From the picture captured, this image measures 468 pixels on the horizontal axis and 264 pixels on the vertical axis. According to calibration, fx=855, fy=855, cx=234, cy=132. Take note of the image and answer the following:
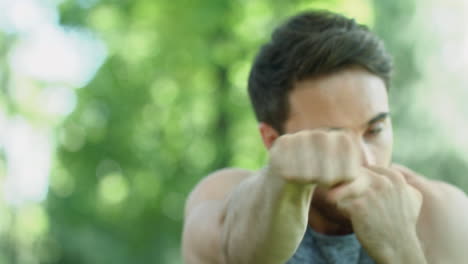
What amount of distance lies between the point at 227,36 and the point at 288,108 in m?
7.28

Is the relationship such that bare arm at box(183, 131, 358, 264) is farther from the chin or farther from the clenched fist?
the chin

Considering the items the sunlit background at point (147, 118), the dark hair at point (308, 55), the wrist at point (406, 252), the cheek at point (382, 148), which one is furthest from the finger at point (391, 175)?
the sunlit background at point (147, 118)

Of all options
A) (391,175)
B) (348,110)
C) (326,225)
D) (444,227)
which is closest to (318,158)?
(391,175)

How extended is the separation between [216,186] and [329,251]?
0.36m

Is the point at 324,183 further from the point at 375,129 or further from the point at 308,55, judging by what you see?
the point at 308,55

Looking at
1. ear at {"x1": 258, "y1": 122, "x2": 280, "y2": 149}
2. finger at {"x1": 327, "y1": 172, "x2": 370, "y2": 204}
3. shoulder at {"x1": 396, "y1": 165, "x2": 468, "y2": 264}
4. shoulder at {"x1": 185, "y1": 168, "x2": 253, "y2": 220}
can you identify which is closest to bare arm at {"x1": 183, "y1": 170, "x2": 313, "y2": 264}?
finger at {"x1": 327, "y1": 172, "x2": 370, "y2": 204}

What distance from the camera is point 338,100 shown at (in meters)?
2.04

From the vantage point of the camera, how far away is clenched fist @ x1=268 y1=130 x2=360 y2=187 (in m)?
1.42

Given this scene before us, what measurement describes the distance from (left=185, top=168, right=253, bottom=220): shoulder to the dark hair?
0.18 m

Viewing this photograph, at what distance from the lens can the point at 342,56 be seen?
213 cm

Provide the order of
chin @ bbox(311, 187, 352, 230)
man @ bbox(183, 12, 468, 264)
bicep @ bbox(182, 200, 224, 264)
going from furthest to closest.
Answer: chin @ bbox(311, 187, 352, 230)
bicep @ bbox(182, 200, 224, 264)
man @ bbox(183, 12, 468, 264)

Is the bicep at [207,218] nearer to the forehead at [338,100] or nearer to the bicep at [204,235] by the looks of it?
the bicep at [204,235]

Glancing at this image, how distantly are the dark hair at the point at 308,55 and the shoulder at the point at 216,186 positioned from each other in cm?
18

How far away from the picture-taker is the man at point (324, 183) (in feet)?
5.01
